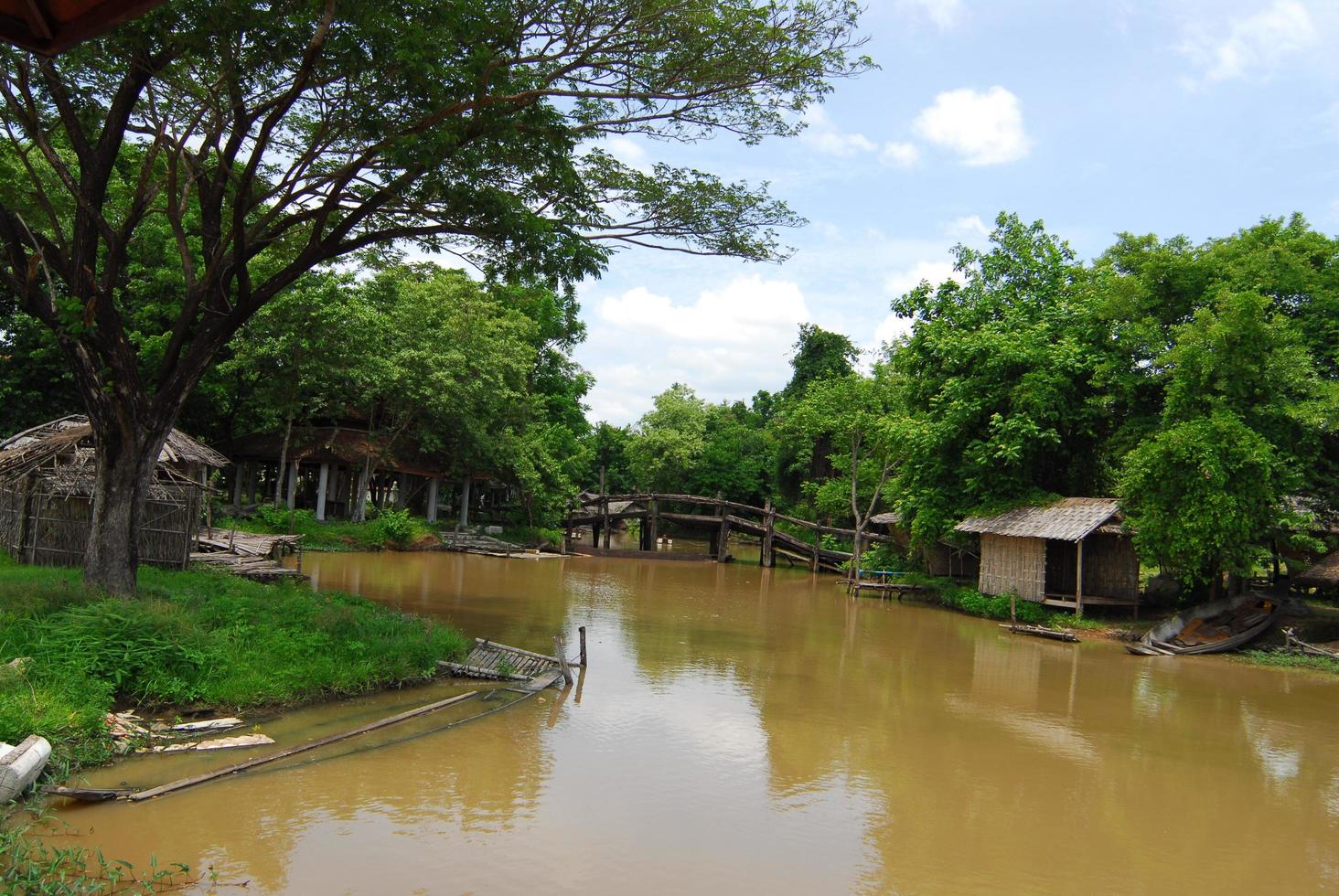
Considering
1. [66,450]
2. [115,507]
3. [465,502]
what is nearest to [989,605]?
[115,507]

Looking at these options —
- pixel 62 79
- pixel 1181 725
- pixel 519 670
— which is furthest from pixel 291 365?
pixel 1181 725

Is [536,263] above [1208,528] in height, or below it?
above

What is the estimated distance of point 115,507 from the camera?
10.9 metres

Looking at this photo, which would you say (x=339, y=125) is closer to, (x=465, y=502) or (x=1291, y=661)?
(x=1291, y=661)

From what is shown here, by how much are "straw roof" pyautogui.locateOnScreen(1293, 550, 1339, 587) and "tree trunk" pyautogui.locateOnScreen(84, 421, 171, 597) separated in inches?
803

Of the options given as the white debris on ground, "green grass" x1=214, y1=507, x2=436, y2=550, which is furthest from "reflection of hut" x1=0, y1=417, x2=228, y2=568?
"green grass" x1=214, y1=507, x2=436, y2=550

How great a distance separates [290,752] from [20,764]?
2.24 m

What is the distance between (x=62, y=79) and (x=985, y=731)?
13.7 m

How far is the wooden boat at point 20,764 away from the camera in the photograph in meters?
6.19

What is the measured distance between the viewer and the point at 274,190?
11.2 meters

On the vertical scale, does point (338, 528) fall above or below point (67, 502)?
below

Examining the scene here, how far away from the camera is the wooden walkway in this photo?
632 inches

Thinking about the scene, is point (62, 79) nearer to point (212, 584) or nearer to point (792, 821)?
point (212, 584)

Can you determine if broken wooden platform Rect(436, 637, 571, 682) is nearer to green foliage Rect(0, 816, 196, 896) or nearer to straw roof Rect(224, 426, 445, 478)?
green foliage Rect(0, 816, 196, 896)
